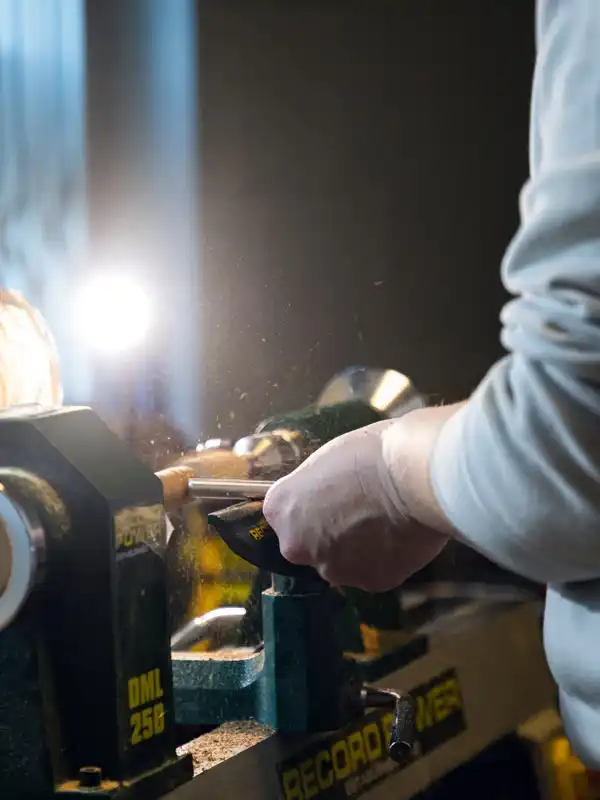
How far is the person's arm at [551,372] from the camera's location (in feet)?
1.89

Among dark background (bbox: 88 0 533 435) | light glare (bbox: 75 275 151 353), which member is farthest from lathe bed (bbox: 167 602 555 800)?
light glare (bbox: 75 275 151 353)

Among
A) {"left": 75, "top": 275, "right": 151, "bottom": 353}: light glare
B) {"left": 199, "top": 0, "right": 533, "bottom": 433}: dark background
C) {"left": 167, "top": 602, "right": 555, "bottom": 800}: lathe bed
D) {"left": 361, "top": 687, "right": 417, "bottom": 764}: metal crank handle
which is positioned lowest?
{"left": 167, "top": 602, "right": 555, "bottom": 800}: lathe bed

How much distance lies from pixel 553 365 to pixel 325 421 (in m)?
0.50

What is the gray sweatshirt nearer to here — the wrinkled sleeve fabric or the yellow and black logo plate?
the wrinkled sleeve fabric

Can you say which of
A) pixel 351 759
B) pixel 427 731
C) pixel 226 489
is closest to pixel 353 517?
pixel 226 489

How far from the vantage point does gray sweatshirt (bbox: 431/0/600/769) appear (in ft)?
1.89

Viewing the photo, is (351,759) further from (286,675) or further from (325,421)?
(325,421)

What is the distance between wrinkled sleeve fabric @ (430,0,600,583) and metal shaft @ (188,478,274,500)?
0.28 metres

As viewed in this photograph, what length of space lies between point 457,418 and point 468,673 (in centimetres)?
68

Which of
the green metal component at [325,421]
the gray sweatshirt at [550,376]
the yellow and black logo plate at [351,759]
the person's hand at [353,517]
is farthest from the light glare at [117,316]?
the gray sweatshirt at [550,376]

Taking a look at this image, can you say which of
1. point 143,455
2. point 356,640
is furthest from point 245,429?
point 356,640

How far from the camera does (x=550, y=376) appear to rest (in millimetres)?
594

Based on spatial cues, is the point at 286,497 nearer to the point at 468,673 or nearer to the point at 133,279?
the point at 468,673

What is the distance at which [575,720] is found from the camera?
746 mm
